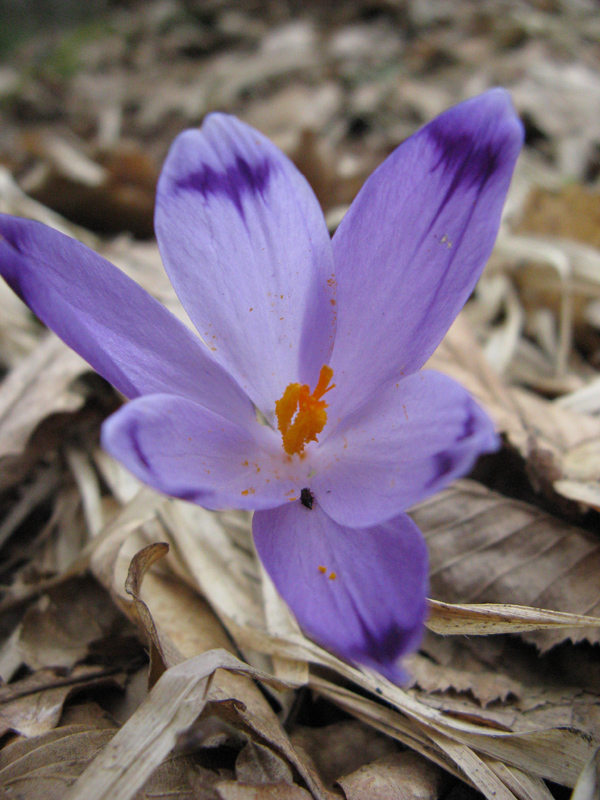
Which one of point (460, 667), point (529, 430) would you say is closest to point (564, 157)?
point (529, 430)

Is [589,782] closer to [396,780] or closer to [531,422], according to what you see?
[396,780]

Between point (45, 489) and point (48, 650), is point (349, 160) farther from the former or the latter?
point (48, 650)

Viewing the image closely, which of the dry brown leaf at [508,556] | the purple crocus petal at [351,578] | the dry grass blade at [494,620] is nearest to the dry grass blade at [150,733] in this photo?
the purple crocus petal at [351,578]

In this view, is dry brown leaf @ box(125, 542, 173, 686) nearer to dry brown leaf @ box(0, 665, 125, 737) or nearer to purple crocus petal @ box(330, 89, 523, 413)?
dry brown leaf @ box(0, 665, 125, 737)

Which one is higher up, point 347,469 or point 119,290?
point 119,290

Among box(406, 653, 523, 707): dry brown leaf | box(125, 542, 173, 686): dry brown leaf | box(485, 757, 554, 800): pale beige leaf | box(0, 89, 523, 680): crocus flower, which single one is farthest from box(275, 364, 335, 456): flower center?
box(485, 757, 554, 800): pale beige leaf

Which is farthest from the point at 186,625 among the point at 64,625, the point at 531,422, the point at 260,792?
the point at 531,422
